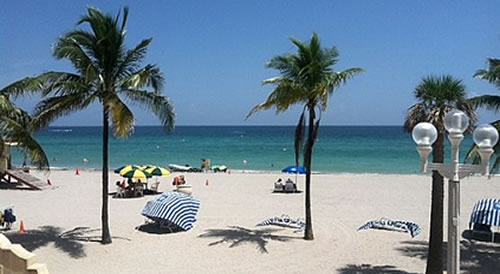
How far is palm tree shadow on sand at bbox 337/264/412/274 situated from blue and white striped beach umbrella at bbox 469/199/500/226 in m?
3.60

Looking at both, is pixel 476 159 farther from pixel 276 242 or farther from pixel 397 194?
pixel 397 194

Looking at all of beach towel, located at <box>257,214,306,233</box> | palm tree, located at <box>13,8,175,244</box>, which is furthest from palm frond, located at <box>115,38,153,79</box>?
beach towel, located at <box>257,214,306,233</box>

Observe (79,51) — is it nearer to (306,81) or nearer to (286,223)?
(306,81)

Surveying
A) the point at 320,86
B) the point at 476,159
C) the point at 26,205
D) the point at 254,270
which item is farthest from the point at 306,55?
the point at 26,205

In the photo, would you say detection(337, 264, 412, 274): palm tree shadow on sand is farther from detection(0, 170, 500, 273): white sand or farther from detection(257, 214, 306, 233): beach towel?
detection(257, 214, 306, 233): beach towel

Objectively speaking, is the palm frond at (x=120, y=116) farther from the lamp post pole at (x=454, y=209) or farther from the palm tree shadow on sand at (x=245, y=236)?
the lamp post pole at (x=454, y=209)

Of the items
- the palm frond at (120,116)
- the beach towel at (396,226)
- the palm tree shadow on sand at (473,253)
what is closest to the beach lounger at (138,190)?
Answer: the palm frond at (120,116)

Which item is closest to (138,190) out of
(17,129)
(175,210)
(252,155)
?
(175,210)

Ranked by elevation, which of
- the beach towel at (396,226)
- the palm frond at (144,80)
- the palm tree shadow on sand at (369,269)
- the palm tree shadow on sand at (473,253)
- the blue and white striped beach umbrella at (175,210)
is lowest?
the palm tree shadow on sand at (369,269)

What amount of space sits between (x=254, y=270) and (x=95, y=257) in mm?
4007

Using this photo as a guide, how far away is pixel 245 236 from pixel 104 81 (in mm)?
5818

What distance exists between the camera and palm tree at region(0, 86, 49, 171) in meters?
11.8

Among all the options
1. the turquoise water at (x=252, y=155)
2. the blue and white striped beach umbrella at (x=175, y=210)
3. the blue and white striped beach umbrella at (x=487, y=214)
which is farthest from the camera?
the turquoise water at (x=252, y=155)

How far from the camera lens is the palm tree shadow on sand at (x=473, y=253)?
11539mm
